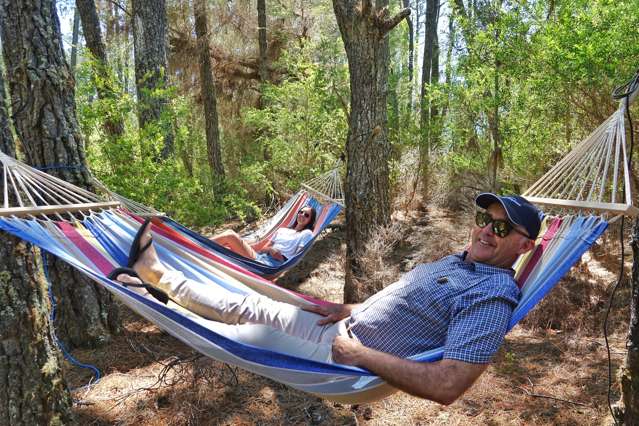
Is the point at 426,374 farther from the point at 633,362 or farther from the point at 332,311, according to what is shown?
the point at 633,362

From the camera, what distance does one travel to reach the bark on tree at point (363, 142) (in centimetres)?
330

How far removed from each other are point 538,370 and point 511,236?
127cm

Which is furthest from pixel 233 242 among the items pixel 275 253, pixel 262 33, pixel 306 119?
pixel 262 33

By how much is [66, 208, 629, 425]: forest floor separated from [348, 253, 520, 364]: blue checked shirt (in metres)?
0.73

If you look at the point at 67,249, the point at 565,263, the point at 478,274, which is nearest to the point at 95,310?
the point at 67,249

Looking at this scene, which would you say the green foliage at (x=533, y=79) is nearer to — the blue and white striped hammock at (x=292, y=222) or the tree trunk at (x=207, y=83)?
the blue and white striped hammock at (x=292, y=222)

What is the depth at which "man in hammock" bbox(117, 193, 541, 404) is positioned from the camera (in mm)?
1205

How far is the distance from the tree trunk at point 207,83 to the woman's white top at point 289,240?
8.79 ft

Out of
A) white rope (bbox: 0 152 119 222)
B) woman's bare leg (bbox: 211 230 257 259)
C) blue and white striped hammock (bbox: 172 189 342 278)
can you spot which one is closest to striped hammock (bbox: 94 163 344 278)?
blue and white striped hammock (bbox: 172 189 342 278)

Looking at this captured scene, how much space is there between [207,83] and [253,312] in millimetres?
5189

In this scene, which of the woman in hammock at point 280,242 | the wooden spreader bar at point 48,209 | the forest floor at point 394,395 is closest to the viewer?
the wooden spreader bar at point 48,209

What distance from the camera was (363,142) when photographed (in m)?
3.57

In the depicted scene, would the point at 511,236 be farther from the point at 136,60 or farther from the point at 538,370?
the point at 136,60

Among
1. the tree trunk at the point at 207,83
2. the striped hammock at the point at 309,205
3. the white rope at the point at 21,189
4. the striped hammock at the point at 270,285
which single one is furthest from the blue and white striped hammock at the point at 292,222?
the tree trunk at the point at 207,83
